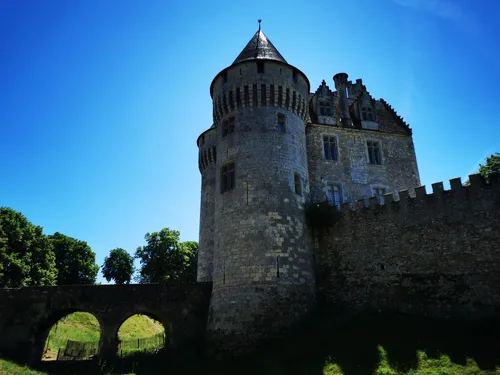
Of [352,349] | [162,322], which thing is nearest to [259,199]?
[352,349]

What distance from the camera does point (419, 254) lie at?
56.6 feet

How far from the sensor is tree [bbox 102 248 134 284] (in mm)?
49031

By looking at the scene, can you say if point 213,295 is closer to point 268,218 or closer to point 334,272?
point 268,218

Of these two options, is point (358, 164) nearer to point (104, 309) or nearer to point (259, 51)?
point (259, 51)

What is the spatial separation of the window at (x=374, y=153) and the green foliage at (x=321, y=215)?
6913 mm

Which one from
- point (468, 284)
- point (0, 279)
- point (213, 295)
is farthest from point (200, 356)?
point (0, 279)

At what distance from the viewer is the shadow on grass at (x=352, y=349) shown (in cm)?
1291

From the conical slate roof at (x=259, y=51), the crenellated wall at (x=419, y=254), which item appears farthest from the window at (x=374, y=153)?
the conical slate roof at (x=259, y=51)

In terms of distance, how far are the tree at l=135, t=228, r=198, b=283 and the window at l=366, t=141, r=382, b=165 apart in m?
23.6

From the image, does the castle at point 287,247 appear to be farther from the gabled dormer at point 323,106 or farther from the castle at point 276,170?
the gabled dormer at point 323,106

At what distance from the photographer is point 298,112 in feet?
73.3

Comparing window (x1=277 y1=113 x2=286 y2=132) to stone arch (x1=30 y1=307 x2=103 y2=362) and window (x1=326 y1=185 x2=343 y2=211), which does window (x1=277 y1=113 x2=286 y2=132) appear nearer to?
window (x1=326 y1=185 x2=343 y2=211)

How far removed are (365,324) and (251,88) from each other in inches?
548

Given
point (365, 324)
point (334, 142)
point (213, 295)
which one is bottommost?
point (365, 324)
